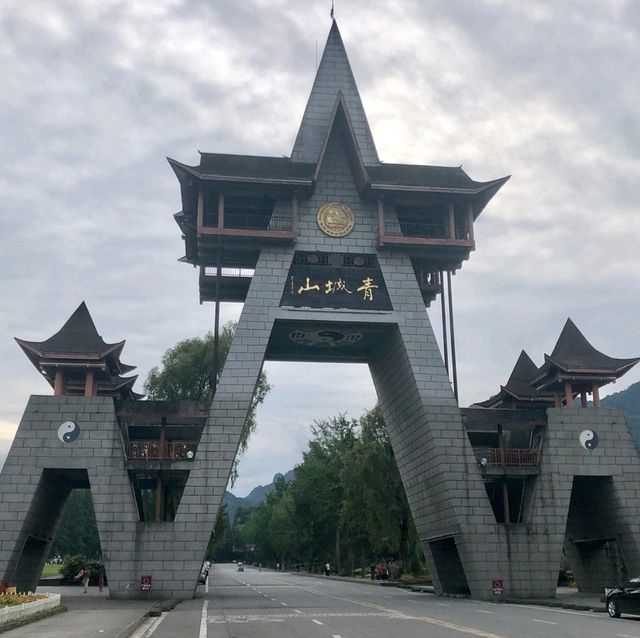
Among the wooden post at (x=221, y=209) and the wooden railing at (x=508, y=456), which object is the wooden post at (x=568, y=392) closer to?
the wooden railing at (x=508, y=456)

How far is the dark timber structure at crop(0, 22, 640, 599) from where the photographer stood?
28766 mm

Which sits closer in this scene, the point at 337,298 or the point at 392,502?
Answer: the point at 337,298

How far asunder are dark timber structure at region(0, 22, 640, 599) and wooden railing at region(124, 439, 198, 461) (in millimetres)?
79

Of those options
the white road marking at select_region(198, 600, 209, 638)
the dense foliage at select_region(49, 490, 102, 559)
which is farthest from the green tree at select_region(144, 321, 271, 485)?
the dense foliage at select_region(49, 490, 102, 559)

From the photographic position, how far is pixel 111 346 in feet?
100

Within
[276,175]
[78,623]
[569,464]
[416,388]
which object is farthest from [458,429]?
[78,623]

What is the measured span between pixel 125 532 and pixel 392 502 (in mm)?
22544

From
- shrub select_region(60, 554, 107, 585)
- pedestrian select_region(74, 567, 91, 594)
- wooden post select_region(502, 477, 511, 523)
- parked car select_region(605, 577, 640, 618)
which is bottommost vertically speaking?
→ parked car select_region(605, 577, 640, 618)

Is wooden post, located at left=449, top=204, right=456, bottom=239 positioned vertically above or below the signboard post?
above

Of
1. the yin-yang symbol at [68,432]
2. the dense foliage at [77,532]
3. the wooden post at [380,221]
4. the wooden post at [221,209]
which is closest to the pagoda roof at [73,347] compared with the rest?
the yin-yang symbol at [68,432]

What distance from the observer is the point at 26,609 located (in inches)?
773

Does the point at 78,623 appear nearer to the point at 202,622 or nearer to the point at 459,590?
the point at 202,622

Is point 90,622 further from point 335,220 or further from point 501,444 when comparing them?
point 335,220

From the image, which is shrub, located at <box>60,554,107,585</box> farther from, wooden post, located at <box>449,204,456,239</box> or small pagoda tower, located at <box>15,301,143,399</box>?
wooden post, located at <box>449,204,456,239</box>
